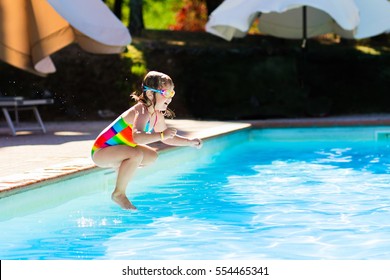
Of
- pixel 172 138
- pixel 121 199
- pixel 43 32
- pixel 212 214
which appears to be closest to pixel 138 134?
pixel 172 138

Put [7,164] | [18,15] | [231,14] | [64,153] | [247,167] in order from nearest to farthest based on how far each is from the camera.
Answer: [7,164] < [64,153] < [247,167] < [18,15] < [231,14]

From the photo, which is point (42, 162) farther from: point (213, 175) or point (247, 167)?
point (247, 167)

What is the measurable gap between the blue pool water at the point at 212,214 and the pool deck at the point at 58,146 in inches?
5.0

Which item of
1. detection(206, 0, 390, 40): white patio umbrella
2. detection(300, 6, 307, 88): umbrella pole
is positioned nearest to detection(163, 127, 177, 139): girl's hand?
detection(206, 0, 390, 40): white patio umbrella

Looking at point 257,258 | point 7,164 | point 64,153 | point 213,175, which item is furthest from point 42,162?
point 257,258

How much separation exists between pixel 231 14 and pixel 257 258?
10839 millimetres

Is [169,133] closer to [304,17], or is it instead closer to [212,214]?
[212,214]

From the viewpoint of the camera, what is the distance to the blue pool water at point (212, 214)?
237 inches

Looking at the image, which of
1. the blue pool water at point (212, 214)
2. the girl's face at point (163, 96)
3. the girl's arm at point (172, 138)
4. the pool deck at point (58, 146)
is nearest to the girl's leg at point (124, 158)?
the girl's arm at point (172, 138)

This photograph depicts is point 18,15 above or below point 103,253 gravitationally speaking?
above

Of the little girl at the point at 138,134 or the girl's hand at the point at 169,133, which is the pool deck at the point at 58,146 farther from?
the girl's hand at the point at 169,133

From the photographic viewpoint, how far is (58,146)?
1102 centimetres

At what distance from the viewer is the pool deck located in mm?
7598

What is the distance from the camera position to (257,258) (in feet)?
18.8
